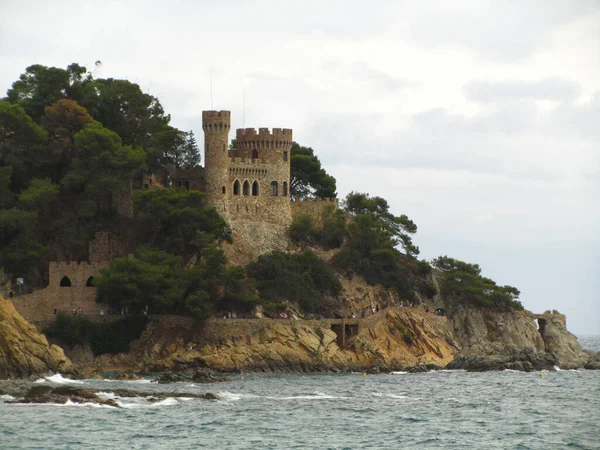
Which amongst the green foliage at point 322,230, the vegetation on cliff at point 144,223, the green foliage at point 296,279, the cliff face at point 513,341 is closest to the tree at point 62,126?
the vegetation on cliff at point 144,223

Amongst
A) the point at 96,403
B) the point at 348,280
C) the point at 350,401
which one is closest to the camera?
the point at 96,403

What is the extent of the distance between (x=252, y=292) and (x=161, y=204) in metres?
8.02

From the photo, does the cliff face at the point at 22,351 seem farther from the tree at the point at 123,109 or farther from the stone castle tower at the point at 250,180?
the tree at the point at 123,109

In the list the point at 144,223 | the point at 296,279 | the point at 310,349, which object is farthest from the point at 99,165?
the point at 310,349

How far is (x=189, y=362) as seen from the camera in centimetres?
8262

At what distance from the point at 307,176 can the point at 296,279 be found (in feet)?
49.4

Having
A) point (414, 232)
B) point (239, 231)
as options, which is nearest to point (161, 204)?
point (239, 231)

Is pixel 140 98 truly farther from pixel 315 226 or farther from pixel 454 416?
pixel 454 416

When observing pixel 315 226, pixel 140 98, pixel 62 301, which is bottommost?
pixel 62 301

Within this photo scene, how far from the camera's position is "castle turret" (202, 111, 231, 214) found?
305 feet

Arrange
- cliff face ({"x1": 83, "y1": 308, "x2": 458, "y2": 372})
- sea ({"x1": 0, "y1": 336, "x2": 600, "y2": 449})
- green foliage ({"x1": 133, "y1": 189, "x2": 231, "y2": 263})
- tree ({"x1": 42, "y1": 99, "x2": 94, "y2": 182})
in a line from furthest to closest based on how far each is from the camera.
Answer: tree ({"x1": 42, "y1": 99, "x2": 94, "y2": 182})
green foliage ({"x1": 133, "y1": 189, "x2": 231, "y2": 263})
cliff face ({"x1": 83, "y1": 308, "x2": 458, "y2": 372})
sea ({"x1": 0, "y1": 336, "x2": 600, "y2": 449})

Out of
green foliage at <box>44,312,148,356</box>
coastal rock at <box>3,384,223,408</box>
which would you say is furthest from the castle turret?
coastal rock at <box>3,384,223,408</box>

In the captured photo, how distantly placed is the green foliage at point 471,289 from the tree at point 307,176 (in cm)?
1074

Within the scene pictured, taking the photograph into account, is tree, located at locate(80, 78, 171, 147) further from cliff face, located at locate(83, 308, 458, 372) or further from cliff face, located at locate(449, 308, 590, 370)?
cliff face, located at locate(449, 308, 590, 370)
